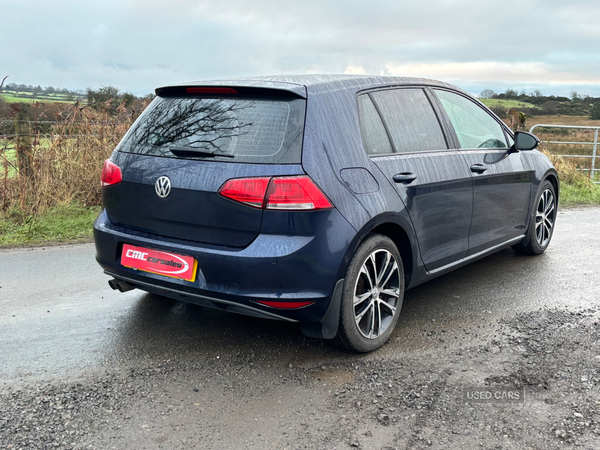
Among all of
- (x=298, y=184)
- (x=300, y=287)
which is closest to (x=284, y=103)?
(x=298, y=184)

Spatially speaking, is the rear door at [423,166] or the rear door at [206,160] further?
the rear door at [423,166]

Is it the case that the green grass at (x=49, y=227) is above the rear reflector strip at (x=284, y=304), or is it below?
below

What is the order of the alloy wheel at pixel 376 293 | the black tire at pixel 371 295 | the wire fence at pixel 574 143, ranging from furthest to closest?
the wire fence at pixel 574 143
the alloy wheel at pixel 376 293
the black tire at pixel 371 295

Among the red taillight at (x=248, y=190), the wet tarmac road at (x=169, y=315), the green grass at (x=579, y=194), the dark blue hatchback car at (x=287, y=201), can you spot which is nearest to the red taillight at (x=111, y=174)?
the dark blue hatchback car at (x=287, y=201)

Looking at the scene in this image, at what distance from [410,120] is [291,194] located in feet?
4.82

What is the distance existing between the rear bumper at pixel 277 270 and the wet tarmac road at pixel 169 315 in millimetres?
534

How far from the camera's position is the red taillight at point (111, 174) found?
3842 mm

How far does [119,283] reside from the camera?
402 centimetres

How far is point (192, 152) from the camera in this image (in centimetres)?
351

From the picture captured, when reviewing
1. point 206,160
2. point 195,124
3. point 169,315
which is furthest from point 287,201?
point 169,315

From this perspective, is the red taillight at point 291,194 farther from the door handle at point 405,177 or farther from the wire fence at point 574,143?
the wire fence at point 574,143

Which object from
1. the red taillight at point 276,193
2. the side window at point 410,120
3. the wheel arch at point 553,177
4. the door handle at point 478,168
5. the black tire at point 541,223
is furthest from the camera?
the wheel arch at point 553,177

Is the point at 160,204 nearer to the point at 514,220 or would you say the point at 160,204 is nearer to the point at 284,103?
the point at 284,103

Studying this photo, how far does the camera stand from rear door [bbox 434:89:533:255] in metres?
4.84
